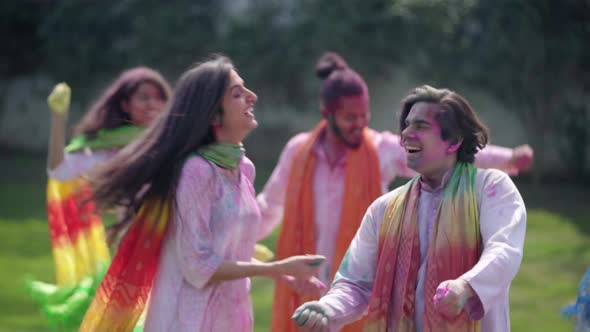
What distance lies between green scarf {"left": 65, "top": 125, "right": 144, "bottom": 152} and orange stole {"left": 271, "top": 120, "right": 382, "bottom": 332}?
3.41ft

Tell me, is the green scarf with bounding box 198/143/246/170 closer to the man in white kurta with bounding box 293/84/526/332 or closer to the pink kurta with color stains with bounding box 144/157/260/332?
the pink kurta with color stains with bounding box 144/157/260/332

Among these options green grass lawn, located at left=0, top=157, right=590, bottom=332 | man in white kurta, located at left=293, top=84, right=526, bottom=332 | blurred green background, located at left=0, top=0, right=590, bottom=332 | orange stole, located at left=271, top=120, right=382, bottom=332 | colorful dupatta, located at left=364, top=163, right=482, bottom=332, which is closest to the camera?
man in white kurta, located at left=293, top=84, right=526, bottom=332

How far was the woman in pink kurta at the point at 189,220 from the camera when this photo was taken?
3.77 m

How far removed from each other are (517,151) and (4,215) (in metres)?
10.2

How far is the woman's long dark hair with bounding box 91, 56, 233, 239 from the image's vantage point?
12.8 ft

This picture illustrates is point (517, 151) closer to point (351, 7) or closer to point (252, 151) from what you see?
point (351, 7)

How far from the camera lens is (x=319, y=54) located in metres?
16.2

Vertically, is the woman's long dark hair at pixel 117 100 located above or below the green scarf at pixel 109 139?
above

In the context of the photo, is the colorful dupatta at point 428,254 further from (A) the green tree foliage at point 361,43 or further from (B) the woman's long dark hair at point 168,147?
(A) the green tree foliage at point 361,43

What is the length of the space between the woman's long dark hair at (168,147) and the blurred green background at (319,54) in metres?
7.52

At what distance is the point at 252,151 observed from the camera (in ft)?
56.6

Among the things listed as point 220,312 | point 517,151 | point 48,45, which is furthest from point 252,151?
point 220,312

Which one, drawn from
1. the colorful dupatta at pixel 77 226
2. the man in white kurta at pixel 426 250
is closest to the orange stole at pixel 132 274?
the man in white kurta at pixel 426 250

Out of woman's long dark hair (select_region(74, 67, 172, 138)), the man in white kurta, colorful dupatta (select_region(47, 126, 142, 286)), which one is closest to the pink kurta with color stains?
the man in white kurta
